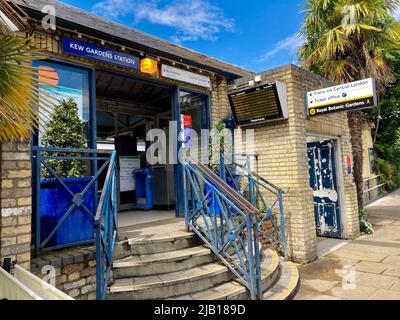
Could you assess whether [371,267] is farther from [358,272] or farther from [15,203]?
[15,203]

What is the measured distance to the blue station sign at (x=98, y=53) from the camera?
428 cm

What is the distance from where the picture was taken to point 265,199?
6035 mm

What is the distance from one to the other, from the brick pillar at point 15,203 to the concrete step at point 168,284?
3.22 feet

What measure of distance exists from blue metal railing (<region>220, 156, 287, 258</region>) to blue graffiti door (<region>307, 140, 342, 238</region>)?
6.61 feet

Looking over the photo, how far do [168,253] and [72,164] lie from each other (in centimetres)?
172

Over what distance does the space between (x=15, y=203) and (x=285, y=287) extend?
11.3 feet

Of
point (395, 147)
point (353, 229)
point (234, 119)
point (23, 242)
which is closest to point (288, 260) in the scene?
point (353, 229)

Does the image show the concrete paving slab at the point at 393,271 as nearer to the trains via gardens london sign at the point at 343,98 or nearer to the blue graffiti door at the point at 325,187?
the blue graffiti door at the point at 325,187

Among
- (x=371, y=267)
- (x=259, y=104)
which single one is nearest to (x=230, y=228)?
(x=371, y=267)

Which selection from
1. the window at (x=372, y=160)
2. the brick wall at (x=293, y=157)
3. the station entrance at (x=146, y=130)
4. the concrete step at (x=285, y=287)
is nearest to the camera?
the concrete step at (x=285, y=287)

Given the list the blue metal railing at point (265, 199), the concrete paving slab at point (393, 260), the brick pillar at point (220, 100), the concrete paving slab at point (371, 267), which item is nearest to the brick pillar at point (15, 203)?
the blue metal railing at point (265, 199)

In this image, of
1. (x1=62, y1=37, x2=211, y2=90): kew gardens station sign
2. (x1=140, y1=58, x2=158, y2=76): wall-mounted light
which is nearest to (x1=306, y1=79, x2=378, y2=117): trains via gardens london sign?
(x1=62, y1=37, x2=211, y2=90): kew gardens station sign
